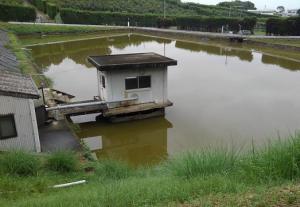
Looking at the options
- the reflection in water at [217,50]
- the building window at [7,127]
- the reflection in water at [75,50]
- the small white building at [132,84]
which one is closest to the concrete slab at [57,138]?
the building window at [7,127]

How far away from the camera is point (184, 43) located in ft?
129

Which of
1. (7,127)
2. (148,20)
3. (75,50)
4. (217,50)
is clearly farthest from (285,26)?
(7,127)

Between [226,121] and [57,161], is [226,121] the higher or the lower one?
the lower one

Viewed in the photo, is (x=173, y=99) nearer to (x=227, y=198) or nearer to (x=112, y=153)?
(x=112, y=153)

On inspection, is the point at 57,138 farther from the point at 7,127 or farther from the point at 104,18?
the point at 104,18

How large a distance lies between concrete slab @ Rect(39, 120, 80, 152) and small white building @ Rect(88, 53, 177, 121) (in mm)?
2407

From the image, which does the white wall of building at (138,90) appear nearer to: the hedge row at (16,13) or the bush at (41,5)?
the hedge row at (16,13)

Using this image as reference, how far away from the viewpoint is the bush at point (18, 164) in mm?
6695

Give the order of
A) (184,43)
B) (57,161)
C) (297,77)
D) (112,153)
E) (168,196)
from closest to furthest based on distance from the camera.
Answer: (168,196) < (57,161) < (112,153) < (297,77) < (184,43)

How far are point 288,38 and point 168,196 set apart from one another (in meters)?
35.3

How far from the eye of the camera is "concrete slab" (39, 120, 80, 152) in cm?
962

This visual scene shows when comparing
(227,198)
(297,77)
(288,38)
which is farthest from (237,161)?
(288,38)

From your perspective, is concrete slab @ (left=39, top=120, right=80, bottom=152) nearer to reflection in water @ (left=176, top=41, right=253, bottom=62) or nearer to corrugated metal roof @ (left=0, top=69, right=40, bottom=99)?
corrugated metal roof @ (left=0, top=69, right=40, bottom=99)

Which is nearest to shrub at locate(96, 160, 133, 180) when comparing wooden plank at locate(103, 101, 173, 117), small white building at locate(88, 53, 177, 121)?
wooden plank at locate(103, 101, 173, 117)
